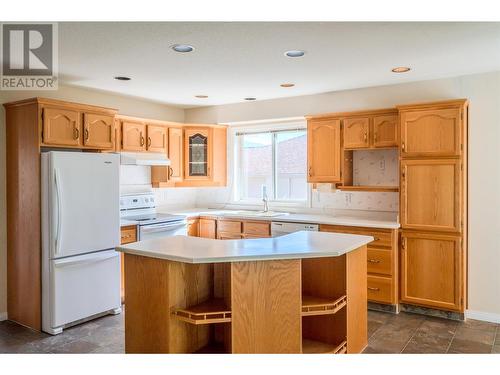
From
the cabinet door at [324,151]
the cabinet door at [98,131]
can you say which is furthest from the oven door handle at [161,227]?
the cabinet door at [324,151]

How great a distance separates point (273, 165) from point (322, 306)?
10.7 ft

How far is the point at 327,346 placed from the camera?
9.77ft

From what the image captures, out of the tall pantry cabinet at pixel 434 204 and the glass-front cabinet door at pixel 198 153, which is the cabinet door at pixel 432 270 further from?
the glass-front cabinet door at pixel 198 153

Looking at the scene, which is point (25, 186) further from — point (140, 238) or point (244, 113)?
point (244, 113)

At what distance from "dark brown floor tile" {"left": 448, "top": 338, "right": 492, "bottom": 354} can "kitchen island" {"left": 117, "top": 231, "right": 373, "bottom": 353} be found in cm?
104

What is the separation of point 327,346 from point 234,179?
3.47 m

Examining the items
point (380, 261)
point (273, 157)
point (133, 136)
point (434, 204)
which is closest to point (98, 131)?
point (133, 136)

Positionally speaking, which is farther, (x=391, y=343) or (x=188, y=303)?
(x=391, y=343)

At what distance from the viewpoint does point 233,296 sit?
8.39ft

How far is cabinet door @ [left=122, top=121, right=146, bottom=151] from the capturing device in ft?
→ 16.2

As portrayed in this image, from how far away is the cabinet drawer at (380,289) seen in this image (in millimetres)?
4242
